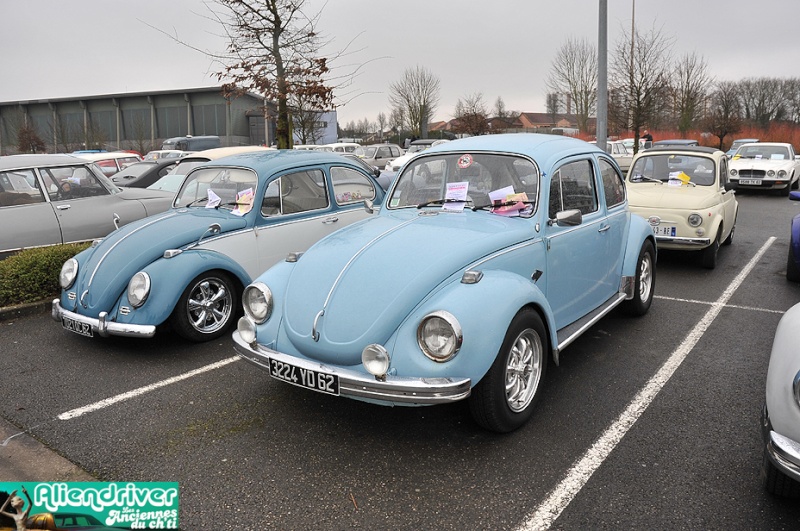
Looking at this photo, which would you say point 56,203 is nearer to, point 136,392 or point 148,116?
point 136,392

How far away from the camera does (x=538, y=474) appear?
136 inches

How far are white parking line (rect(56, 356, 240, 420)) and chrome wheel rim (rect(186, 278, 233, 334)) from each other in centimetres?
60

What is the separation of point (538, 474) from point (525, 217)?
1.94 metres

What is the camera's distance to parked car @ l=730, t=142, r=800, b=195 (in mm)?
17906

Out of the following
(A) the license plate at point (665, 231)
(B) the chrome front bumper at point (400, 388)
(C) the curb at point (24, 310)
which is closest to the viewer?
(B) the chrome front bumper at point (400, 388)

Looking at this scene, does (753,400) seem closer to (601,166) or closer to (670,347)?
(670,347)

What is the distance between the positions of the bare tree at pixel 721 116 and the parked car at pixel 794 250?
34.0 m

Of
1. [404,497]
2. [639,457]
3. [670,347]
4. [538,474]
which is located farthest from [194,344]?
[670,347]

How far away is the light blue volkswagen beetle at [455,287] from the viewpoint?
3480mm

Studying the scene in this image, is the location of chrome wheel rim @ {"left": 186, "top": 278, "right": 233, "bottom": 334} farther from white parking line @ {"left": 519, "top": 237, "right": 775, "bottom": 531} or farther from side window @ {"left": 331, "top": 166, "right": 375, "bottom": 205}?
white parking line @ {"left": 519, "top": 237, "right": 775, "bottom": 531}

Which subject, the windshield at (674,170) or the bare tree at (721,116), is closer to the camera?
the windshield at (674,170)

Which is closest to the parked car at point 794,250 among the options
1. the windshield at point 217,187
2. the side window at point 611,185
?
the side window at point 611,185

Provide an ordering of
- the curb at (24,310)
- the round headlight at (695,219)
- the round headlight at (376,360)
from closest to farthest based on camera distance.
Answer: the round headlight at (376,360) → the curb at (24,310) → the round headlight at (695,219)

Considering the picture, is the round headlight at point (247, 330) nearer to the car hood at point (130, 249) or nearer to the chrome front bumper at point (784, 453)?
the car hood at point (130, 249)
